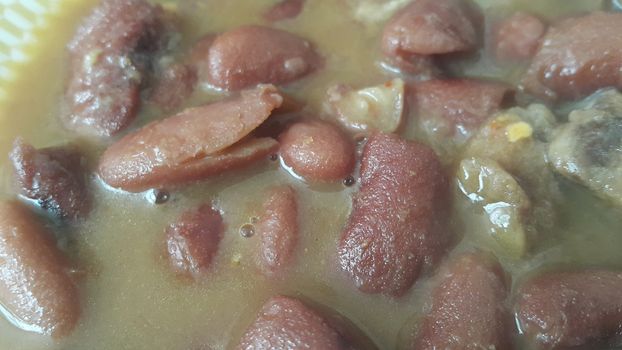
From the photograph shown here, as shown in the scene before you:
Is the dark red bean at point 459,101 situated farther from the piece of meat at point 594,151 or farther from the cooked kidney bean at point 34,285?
the cooked kidney bean at point 34,285

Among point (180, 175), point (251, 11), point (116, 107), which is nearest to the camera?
point (180, 175)

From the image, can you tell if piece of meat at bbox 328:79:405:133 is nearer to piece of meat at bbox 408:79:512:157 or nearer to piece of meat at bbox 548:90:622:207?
piece of meat at bbox 408:79:512:157

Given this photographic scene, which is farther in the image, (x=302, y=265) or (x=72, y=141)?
(x=72, y=141)

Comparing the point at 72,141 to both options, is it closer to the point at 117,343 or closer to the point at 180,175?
the point at 180,175

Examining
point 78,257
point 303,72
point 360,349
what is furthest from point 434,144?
point 78,257

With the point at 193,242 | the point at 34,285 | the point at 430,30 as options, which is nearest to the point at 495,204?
the point at 430,30

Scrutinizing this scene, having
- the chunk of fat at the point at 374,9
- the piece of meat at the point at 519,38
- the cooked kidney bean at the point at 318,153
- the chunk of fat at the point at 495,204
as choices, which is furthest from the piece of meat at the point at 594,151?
the chunk of fat at the point at 374,9
